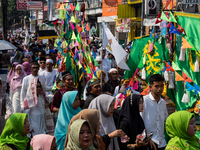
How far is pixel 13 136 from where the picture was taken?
12.1 ft

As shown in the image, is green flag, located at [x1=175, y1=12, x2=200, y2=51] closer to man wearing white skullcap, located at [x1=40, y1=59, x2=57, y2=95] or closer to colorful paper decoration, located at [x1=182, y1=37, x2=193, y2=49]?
colorful paper decoration, located at [x1=182, y1=37, x2=193, y2=49]

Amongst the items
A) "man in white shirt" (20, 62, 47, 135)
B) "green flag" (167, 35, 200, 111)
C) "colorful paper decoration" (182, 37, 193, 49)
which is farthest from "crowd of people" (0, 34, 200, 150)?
"colorful paper decoration" (182, 37, 193, 49)

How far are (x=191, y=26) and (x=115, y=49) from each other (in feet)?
4.98

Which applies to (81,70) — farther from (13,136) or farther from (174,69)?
(13,136)

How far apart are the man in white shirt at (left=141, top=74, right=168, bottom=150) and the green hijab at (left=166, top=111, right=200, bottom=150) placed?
0.82 m

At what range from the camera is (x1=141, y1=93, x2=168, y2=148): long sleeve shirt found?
14.6 ft

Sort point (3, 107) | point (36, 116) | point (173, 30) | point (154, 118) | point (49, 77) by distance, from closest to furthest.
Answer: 1. point (154, 118)
2. point (3, 107)
3. point (173, 30)
4. point (36, 116)
5. point (49, 77)

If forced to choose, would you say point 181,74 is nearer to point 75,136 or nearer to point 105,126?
point 105,126

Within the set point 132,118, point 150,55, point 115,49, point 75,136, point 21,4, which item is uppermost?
point 21,4

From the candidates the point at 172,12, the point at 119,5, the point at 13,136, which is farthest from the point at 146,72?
the point at 119,5

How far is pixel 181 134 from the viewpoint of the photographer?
353cm

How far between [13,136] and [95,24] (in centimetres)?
3507

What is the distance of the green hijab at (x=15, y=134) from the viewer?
11.8 ft

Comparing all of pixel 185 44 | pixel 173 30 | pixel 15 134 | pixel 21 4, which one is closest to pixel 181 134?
pixel 15 134
